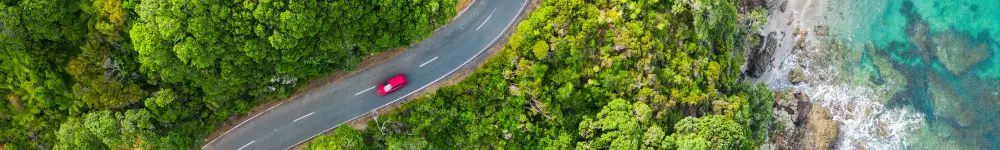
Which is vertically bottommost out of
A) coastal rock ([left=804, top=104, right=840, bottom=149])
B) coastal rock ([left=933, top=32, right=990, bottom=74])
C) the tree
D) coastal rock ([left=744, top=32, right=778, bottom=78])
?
coastal rock ([left=804, top=104, right=840, bottom=149])

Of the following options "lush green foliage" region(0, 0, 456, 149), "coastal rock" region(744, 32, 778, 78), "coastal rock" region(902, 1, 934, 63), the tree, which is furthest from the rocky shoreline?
the tree

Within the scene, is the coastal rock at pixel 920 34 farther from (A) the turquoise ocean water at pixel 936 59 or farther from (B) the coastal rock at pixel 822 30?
(B) the coastal rock at pixel 822 30

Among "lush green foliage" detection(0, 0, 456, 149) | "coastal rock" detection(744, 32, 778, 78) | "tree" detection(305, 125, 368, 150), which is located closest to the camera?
"lush green foliage" detection(0, 0, 456, 149)

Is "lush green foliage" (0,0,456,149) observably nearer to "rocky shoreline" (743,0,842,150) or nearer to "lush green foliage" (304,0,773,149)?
"lush green foliage" (304,0,773,149)

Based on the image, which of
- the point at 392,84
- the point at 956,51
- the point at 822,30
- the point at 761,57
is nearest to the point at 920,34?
the point at 956,51

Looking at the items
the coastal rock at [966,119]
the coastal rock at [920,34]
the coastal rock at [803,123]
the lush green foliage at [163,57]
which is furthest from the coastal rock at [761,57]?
the lush green foliage at [163,57]

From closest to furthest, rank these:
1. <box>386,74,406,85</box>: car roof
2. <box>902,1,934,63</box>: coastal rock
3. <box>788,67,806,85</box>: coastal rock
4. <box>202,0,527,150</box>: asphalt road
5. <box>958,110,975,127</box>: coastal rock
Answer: <box>386,74,406,85</box>: car roof
<box>202,0,527,150</box>: asphalt road
<box>788,67,806,85</box>: coastal rock
<box>902,1,934,63</box>: coastal rock
<box>958,110,975,127</box>: coastal rock
